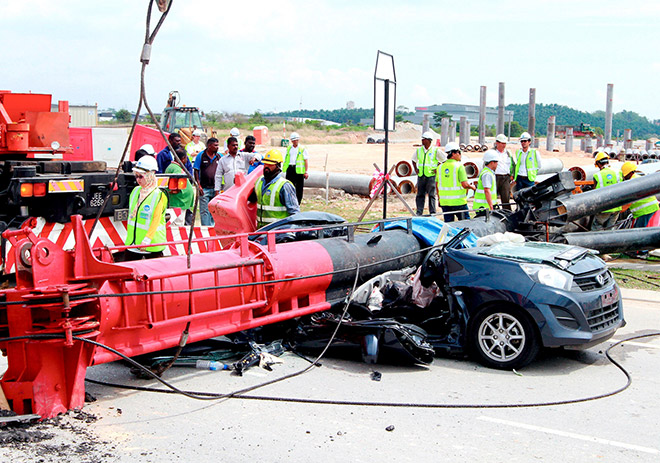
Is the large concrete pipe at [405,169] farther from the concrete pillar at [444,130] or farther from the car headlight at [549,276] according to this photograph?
the concrete pillar at [444,130]

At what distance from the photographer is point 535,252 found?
6859 millimetres

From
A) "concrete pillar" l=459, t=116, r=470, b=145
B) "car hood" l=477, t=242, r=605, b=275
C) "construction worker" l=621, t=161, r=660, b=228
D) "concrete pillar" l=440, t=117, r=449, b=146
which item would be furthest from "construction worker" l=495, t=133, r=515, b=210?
"concrete pillar" l=459, t=116, r=470, b=145

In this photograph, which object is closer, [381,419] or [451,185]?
[381,419]

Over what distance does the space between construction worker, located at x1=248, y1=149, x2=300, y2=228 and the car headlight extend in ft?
9.73

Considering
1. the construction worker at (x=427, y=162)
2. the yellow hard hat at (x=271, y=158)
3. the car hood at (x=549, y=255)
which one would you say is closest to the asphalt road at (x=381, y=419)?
the car hood at (x=549, y=255)

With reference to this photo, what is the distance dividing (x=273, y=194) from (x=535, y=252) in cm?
307

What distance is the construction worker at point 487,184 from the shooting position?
12.4 meters

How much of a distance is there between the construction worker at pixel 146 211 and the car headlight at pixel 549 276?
148 inches

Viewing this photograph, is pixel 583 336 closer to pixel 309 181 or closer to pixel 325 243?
pixel 325 243

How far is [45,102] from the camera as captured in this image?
989 cm

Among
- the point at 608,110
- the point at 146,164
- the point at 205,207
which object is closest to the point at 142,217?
the point at 146,164

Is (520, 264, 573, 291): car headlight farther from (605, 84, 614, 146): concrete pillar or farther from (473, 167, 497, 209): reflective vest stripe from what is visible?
(605, 84, 614, 146): concrete pillar

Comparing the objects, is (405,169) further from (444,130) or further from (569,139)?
(569,139)

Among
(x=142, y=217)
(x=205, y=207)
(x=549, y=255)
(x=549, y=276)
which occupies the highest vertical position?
(x=142, y=217)
